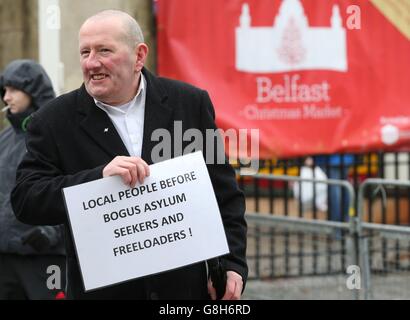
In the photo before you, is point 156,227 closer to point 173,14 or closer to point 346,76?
point 173,14

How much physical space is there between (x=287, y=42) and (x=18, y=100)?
2.52 metres

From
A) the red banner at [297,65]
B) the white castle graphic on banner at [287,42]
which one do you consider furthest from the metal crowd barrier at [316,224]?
the white castle graphic on banner at [287,42]

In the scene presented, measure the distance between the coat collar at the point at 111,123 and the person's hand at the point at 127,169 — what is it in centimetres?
19

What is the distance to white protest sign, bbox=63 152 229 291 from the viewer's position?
11.5 ft

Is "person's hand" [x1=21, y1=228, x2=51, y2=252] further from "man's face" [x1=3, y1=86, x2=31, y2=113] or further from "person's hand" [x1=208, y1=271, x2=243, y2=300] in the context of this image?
"person's hand" [x1=208, y1=271, x2=243, y2=300]

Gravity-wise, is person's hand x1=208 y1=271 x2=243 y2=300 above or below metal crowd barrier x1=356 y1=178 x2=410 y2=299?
above

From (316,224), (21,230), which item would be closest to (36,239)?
(21,230)

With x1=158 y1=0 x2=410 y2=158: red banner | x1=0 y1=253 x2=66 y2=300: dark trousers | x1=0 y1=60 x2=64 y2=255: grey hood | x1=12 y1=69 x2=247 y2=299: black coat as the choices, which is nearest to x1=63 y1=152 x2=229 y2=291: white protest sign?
x1=12 y1=69 x2=247 y2=299: black coat

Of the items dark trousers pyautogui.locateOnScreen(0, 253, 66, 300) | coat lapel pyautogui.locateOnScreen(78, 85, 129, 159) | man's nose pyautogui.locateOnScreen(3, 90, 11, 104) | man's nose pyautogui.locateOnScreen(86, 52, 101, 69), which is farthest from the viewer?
man's nose pyautogui.locateOnScreen(3, 90, 11, 104)

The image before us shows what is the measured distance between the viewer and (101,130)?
3672 mm

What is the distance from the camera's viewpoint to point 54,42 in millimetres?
6820

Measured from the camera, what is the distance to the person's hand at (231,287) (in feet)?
12.1

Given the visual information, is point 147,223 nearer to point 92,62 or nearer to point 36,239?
point 92,62

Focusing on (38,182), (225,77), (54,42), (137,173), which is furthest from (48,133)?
(225,77)
